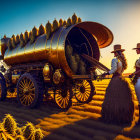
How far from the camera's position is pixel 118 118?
362 cm

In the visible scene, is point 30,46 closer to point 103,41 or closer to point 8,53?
point 8,53

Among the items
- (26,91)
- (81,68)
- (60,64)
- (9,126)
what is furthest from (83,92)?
(9,126)

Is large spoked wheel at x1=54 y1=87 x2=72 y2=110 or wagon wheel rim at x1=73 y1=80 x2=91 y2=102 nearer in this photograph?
large spoked wheel at x1=54 y1=87 x2=72 y2=110

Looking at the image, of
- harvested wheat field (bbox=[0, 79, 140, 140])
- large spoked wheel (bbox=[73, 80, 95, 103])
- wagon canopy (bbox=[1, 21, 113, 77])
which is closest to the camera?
harvested wheat field (bbox=[0, 79, 140, 140])

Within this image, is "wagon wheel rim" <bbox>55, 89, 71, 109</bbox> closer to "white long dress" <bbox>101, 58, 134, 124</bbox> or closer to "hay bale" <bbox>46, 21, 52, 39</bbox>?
"white long dress" <bbox>101, 58, 134, 124</bbox>

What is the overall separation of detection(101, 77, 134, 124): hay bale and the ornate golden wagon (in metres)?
1.19

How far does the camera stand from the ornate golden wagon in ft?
16.6

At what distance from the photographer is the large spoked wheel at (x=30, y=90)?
17.4ft

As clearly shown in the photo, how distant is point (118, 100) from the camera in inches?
144

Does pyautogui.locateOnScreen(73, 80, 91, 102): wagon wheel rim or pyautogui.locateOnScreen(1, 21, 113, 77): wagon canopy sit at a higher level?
pyautogui.locateOnScreen(1, 21, 113, 77): wagon canopy

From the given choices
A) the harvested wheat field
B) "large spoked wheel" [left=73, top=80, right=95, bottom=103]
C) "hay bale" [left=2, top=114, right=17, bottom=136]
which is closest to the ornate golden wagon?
"large spoked wheel" [left=73, top=80, right=95, bottom=103]

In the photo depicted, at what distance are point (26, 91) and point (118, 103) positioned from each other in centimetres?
337

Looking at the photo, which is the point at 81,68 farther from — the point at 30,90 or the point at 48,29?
the point at 30,90

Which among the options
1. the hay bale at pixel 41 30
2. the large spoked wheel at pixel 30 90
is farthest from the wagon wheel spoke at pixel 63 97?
the hay bale at pixel 41 30
